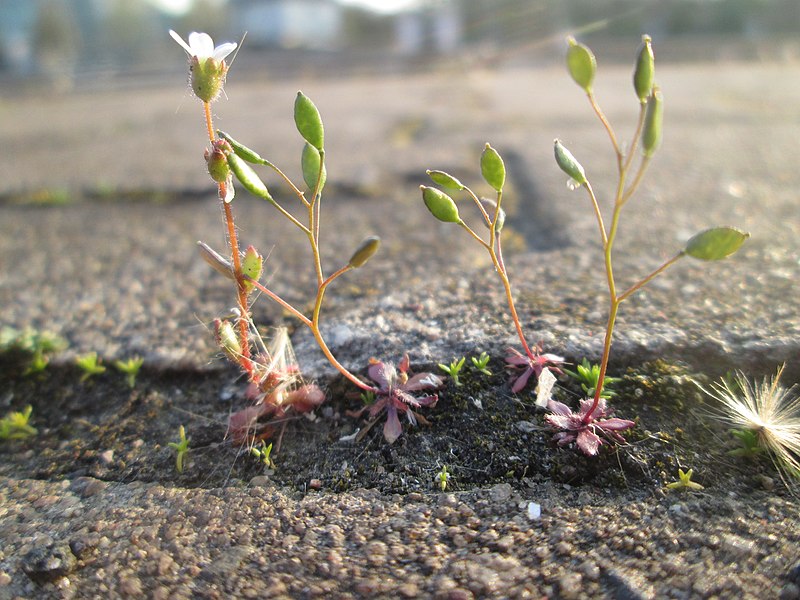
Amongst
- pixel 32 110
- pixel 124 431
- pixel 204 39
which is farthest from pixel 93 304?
pixel 32 110

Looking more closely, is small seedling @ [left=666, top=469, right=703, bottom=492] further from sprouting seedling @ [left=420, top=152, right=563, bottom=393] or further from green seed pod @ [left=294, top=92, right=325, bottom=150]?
green seed pod @ [left=294, top=92, right=325, bottom=150]

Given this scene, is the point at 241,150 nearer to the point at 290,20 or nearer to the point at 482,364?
the point at 482,364

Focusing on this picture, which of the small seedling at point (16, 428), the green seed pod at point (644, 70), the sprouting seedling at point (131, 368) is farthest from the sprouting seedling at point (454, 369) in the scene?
the small seedling at point (16, 428)

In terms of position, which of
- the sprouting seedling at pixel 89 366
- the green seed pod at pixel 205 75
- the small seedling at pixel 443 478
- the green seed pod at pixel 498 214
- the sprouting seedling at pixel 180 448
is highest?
the green seed pod at pixel 205 75

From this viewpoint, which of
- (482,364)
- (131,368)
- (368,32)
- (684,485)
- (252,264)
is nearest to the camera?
(684,485)

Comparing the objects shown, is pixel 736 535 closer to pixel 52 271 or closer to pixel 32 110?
pixel 52 271

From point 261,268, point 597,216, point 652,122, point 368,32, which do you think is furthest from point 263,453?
point 368,32

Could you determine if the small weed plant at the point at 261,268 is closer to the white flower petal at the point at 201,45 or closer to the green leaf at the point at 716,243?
the white flower petal at the point at 201,45
